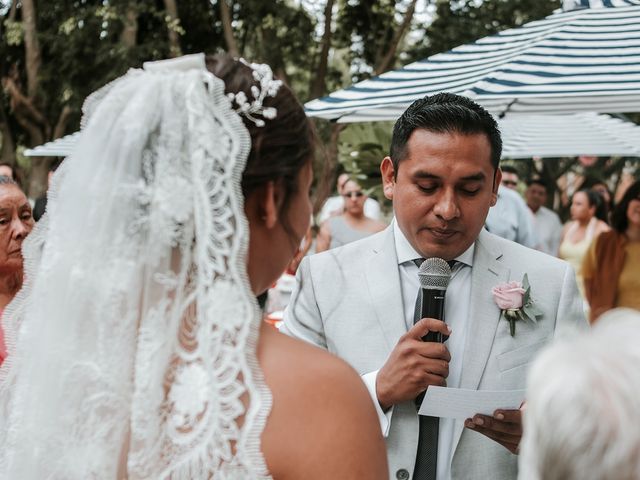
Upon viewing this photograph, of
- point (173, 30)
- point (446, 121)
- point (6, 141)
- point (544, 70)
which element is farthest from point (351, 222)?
point (6, 141)

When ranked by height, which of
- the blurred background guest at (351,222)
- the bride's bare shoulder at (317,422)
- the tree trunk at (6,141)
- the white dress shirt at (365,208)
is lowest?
the tree trunk at (6,141)

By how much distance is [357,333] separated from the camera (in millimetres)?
3053

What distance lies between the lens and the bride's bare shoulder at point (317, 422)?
1822mm

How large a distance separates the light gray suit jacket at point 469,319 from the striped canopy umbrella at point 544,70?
1441mm

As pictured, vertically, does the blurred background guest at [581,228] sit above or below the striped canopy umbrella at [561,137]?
below

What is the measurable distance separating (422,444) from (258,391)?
1.18 meters

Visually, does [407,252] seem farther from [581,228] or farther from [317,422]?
[581,228]

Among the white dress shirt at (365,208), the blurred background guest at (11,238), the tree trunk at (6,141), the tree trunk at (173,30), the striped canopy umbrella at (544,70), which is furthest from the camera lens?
the tree trunk at (6,141)

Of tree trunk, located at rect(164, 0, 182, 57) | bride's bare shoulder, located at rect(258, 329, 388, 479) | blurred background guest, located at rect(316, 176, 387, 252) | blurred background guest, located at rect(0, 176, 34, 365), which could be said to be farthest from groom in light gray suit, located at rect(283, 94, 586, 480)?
tree trunk, located at rect(164, 0, 182, 57)

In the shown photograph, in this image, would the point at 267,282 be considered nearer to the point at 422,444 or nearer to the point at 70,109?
the point at 422,444

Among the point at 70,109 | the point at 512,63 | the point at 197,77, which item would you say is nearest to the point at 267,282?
the point at 197,77

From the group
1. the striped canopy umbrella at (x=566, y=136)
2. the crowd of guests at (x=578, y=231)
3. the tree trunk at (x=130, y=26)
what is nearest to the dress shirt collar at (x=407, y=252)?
the crowd of guests at (x=578, y=231)

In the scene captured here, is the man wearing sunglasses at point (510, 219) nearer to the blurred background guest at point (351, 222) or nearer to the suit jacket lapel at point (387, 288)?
the blurred background guest at point (351, 222)

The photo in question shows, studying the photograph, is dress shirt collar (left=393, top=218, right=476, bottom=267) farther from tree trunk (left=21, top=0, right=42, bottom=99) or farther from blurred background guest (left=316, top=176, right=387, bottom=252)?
tree trunk (left=21, top=0, right=42, bottom=99)
